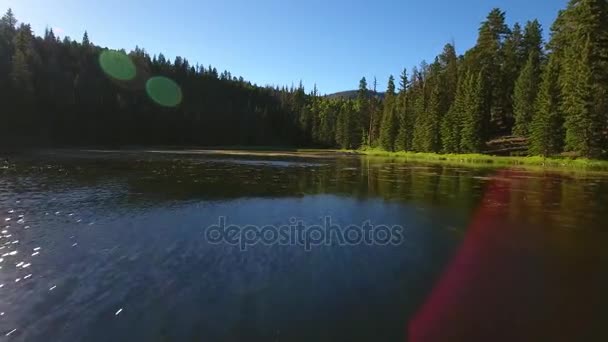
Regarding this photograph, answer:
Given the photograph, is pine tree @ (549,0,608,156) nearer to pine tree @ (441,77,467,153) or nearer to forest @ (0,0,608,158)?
forest @ (0,0,608,158)

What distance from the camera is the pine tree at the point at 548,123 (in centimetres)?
5730

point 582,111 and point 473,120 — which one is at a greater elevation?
point 473,120

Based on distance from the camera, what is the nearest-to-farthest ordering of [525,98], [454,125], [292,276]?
[292,276]
[525,98]
[454,125]

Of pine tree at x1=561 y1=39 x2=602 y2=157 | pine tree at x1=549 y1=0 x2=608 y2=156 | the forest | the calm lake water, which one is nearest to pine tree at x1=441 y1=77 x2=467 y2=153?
the forest

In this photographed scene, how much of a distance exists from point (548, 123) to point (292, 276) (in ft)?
191

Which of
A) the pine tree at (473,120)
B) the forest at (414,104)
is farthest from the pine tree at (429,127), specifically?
the pine tree at (473,120)

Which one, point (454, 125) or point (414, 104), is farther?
point (414, 104)

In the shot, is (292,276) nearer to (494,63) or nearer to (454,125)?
(454,125)

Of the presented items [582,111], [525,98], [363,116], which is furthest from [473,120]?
[363,116]

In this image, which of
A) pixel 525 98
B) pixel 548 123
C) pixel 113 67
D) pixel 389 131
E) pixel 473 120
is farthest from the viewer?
pixel 113 67

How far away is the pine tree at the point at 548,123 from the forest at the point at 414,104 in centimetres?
17

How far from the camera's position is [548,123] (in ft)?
187

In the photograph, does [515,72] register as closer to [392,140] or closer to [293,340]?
[392,140]

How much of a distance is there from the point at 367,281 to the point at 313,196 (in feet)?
53.0
